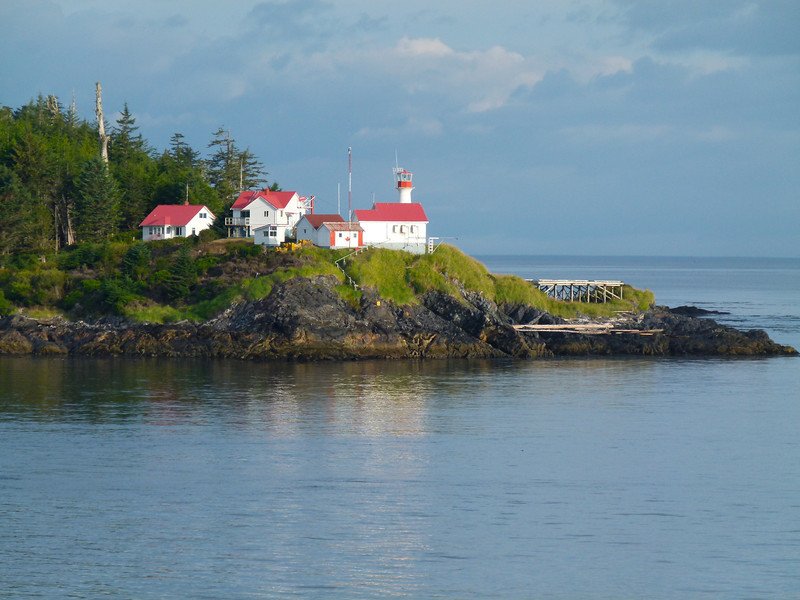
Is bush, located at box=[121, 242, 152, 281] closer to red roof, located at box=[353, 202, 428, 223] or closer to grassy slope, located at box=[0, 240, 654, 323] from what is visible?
grassy slope, located at box=[0, 240, 654, 323]

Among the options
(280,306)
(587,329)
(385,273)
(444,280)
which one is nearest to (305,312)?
(280,306)

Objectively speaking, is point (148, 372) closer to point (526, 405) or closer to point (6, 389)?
point (6, 389)

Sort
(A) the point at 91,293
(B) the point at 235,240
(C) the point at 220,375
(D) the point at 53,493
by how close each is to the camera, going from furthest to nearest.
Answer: (B) the point at 235,240 → (A) the point at 91,293 → (C) the point at 220,375 → (D) the point at 53,493

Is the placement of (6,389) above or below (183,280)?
below

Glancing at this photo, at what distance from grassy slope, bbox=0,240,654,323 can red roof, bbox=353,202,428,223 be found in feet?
13.4

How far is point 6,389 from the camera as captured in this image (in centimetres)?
4888

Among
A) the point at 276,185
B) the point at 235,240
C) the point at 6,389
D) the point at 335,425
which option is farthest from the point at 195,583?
the point at 276,185

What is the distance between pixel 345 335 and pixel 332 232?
38.4 feet

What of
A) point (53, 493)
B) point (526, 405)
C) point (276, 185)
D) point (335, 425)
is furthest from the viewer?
point (276, 185)

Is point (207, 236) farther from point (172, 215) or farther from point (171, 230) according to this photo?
point (172, 215)

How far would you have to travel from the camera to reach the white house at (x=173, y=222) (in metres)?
77.2

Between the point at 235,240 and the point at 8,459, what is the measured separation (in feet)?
131

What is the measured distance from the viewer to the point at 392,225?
74.3 m

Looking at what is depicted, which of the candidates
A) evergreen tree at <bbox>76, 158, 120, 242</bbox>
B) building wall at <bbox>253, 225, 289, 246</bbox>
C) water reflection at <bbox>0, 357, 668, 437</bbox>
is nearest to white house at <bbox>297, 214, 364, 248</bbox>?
building wall at <bbox>253, 225, 289, 246</bbox>
